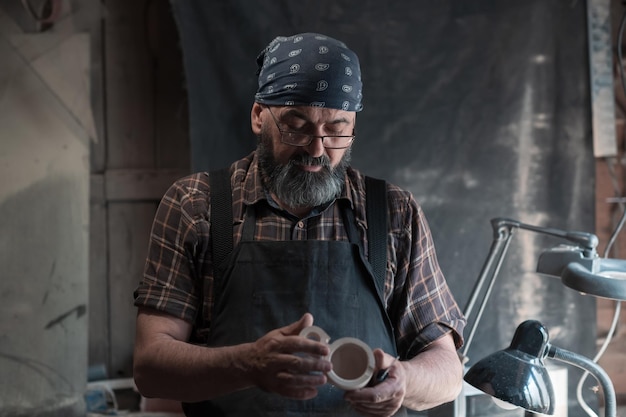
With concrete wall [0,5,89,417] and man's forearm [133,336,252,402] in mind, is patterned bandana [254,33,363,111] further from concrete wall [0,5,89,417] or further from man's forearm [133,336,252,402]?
concrete wall [0,5,89,417]

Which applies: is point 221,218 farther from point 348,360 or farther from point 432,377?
point 432,377

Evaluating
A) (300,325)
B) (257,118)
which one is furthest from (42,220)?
(300,325)

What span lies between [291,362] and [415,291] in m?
0.49

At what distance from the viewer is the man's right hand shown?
148 centimetres

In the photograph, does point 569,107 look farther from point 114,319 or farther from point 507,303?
point 114,319

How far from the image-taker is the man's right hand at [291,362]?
148cm

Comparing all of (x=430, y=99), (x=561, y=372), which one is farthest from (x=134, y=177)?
(x=561, y=372)

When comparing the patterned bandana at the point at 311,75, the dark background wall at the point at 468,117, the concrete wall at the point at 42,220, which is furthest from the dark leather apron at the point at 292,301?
the concrete wall at the point at 42,220

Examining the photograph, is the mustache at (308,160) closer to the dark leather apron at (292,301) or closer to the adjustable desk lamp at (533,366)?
the dark leather apron at (292,301)

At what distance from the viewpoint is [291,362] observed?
4.89ft

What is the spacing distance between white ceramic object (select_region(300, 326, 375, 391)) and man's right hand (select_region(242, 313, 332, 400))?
0.8 inches

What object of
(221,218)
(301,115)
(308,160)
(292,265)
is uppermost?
(301,115)

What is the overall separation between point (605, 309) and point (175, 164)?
214 centimetres

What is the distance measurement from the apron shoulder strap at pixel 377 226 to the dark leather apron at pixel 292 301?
0.03 metres
